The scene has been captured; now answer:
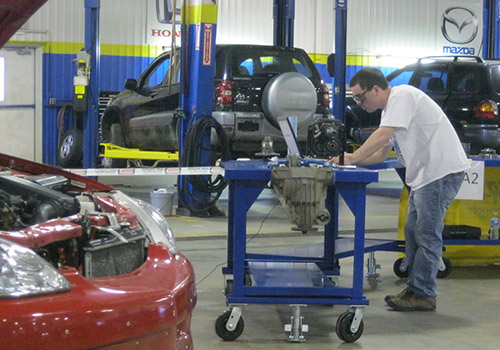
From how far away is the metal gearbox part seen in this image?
13.5ft

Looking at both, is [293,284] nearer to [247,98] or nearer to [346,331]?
[346,331]

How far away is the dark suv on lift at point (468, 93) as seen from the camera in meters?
9.69

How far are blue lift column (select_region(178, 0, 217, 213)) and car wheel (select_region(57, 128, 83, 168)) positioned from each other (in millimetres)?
5400

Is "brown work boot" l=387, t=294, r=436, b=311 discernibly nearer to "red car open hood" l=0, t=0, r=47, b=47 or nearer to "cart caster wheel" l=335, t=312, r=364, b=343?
"cart caster wheel" l=335, t=312, r=364, b=343

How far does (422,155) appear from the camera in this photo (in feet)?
15.5

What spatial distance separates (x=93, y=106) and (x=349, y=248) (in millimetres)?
6395

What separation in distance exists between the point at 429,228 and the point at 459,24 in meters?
16.8

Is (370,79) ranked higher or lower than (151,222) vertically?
higher

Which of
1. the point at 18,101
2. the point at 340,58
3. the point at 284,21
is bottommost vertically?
the point at 18,101

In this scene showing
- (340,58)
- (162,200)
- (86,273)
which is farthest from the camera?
(340,58)

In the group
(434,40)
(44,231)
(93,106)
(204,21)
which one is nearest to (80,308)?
(44,231)

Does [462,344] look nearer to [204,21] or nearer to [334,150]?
[334,150]

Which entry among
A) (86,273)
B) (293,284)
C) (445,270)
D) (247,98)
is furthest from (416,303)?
(247,98)

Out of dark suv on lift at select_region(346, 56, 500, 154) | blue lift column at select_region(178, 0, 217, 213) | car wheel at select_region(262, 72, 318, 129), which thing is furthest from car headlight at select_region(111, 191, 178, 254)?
dark suv on lift at select_region(346, 56, 500, 154)
